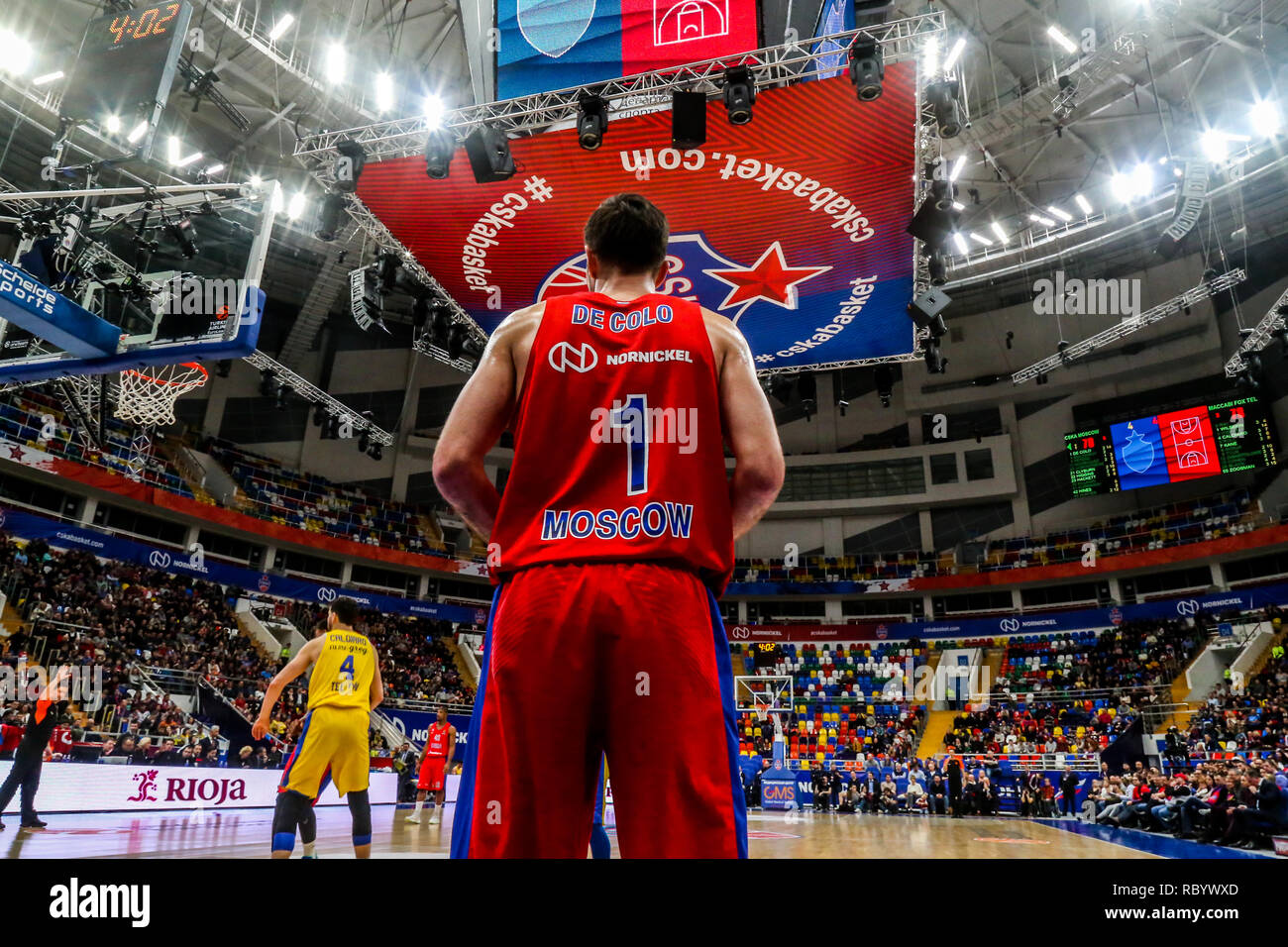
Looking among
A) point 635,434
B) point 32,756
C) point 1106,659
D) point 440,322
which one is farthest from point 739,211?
point 1106,659

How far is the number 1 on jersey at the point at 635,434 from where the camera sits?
1.66m

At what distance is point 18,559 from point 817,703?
73.3 feet

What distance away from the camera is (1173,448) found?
78.9 feet

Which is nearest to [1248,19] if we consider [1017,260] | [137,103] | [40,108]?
[1017,260]

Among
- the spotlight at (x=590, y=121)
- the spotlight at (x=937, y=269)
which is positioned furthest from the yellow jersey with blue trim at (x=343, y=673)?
the spotlight at (x=937, y=269)

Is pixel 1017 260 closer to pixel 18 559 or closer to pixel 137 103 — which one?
pixel 137 103

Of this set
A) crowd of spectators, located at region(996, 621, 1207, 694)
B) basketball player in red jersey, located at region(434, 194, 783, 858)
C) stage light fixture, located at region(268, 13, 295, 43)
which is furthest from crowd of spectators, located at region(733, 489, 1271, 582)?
basketball player in red jersey, located at region(434, 194, 783, 858)

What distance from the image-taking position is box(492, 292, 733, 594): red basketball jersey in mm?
→ 1597

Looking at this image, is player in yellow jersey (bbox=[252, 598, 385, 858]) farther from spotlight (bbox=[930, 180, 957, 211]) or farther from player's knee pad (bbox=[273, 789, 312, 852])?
spotlight (bbox=[930, 180, 957, 211])

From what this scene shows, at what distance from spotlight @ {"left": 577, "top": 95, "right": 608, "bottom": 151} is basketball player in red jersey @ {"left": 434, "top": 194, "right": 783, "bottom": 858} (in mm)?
7662

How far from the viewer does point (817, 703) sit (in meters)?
26.1

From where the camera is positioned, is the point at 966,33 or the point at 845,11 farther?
the point at 966,33
